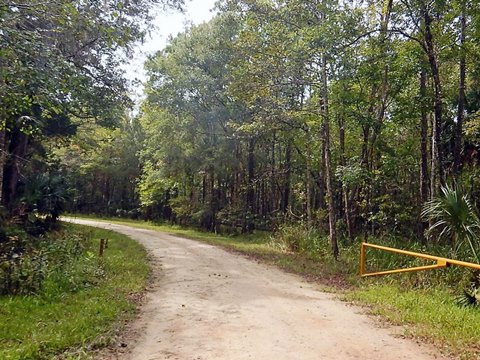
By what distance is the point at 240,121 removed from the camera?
2148 cm

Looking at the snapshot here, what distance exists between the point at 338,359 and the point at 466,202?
5.11 m

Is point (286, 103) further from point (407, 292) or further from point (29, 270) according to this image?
point (29, 270)

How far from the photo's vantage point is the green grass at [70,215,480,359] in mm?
5359

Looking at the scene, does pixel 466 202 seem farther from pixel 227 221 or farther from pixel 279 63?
pixel 227 221

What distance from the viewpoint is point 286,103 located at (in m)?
15.6

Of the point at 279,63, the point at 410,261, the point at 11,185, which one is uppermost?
the point at 279,63

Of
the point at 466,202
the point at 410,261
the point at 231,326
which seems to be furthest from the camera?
the point at 410,261

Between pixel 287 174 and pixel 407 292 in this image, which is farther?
pixel 287 174

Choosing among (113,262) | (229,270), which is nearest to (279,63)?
(229,270)

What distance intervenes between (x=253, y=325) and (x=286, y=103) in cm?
1130

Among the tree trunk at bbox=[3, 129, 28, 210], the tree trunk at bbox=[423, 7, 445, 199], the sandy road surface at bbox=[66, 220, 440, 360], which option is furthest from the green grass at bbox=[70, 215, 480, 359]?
the tree trunk at bbox=[3, 129, 28, 210]

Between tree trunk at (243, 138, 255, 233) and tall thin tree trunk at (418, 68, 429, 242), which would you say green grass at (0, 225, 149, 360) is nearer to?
tall thin tree trunk at (418, 68, 429, 242)

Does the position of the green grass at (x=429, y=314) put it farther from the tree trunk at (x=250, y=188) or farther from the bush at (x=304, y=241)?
the tree trunk at (x=250, y=188)

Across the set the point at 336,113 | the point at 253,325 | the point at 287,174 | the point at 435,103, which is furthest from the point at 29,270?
the point at 287,174
